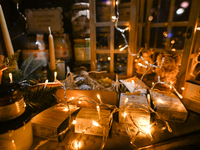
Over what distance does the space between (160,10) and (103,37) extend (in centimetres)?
57

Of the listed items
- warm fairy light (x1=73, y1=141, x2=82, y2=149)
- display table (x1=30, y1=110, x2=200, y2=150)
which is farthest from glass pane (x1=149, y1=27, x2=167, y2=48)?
warm fairy light (x1=73, y1=141, x2=82, y2=149)

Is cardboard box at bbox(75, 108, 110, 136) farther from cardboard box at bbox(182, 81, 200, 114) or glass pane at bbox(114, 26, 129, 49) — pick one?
glass pane at bbox(114, 26, 129, 49)

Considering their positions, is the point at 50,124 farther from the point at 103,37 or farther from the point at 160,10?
the point at 160,10

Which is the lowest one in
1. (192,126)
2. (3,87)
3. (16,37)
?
(192,126)

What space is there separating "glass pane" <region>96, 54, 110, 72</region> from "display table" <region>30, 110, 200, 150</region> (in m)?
0.50

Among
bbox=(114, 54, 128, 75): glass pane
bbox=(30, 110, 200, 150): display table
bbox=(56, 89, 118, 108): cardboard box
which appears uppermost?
bbox=(114, 54, 128, 75): glass pane

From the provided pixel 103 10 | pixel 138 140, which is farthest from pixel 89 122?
pixel 103 10

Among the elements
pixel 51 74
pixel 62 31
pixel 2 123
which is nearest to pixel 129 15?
pixel 62 31

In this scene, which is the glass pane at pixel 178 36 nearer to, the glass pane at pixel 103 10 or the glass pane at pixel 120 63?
the glass pane at pixel 120 63

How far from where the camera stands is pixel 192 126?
1.87 feet

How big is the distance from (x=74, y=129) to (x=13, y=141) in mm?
205

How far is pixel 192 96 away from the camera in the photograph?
64cm

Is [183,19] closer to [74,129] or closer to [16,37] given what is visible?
[74,129]

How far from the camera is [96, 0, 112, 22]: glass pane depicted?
34.0 inches
